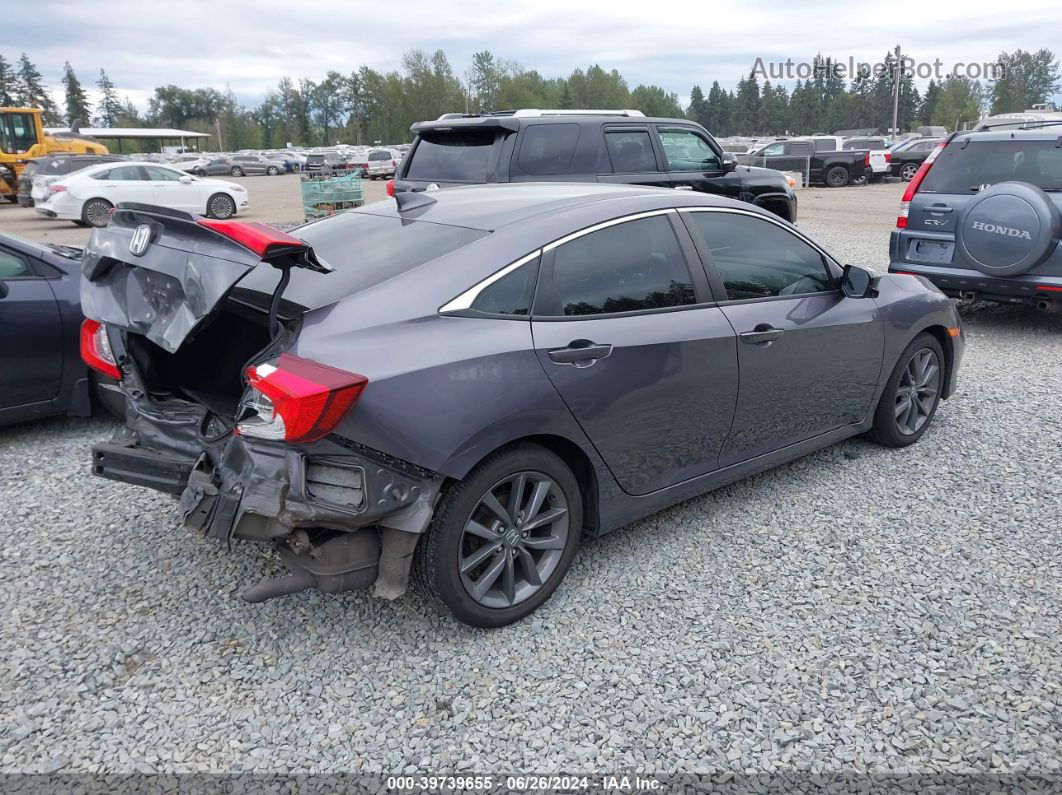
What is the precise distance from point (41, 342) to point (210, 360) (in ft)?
6.69

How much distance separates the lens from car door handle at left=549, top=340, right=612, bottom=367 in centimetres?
312

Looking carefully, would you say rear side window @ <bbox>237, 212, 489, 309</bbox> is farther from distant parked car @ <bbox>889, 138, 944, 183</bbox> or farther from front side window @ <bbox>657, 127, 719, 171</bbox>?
distant parked car @ <bbox>889, 138, 944, 183</bbox>

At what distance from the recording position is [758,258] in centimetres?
409

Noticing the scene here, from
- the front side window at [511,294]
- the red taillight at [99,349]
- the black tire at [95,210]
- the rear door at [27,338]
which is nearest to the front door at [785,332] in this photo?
the front side window at [511,294]

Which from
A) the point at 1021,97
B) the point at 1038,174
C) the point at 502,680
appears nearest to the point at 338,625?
the point at 502,680

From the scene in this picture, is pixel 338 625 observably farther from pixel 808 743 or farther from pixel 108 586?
pixel 808 743

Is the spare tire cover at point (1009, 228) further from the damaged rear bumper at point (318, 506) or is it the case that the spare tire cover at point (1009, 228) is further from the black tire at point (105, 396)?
the black tire at point (105, 396)

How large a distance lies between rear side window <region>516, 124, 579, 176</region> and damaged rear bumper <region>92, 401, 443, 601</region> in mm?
5549

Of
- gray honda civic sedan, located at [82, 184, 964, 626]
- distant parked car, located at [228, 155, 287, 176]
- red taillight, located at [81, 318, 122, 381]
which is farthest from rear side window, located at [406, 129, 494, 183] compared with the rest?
distant parked car, located at [228, 155, 287, 176]

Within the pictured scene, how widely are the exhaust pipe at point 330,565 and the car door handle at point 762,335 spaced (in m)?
1.93

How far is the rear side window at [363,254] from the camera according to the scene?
3.14 metres

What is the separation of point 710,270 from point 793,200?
850 cm

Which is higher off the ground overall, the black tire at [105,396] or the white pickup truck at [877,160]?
the white pickup truck at [877,160]

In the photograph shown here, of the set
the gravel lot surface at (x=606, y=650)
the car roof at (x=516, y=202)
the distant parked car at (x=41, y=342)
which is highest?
the car roof at (x=516, y=202)
